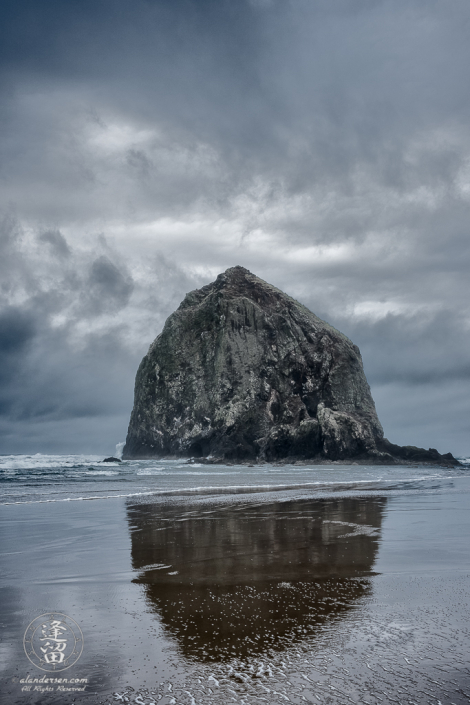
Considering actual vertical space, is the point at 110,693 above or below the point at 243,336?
below

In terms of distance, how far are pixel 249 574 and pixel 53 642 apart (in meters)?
2.57

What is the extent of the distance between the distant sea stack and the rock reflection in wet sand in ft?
224

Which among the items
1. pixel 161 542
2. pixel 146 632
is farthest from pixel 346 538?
pixel 146 632

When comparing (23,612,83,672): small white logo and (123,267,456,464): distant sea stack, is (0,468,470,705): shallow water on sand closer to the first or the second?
(23,612,83,672): small white logo

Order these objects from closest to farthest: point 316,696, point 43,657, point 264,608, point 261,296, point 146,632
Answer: point 316,696 → point 43,657 → point 146,632 → point 264,608 → point 261,296

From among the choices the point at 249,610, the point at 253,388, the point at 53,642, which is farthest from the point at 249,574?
the point at 253,388

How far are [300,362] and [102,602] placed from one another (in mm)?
85972

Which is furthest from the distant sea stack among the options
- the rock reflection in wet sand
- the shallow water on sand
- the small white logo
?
the small white logo

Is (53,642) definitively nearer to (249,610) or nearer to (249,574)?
(249,610)

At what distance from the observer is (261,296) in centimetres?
9719

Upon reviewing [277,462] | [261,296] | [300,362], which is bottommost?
[277,462]

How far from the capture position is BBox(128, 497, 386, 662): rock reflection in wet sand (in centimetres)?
348

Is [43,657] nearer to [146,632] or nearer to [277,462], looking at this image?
[146,632]

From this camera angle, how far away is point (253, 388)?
8550 centimetres
